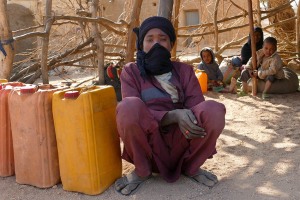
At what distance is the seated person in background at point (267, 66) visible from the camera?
5.73 meters

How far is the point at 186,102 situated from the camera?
8.54 ft

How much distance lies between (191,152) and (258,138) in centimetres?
144

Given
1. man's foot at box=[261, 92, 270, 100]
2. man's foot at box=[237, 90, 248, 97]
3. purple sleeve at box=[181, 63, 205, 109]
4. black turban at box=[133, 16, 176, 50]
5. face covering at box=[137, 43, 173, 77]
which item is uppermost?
black turban at box=[133, 16, 176, 50]

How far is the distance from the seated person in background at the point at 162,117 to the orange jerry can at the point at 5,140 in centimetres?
85

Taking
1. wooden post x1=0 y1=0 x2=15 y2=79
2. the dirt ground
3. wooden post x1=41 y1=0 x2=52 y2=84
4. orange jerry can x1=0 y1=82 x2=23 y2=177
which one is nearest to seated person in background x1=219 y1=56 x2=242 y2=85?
the dirt ground

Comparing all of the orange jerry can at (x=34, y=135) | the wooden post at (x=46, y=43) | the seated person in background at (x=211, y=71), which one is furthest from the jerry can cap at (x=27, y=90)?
the seated person in background at (x=211, y=71)

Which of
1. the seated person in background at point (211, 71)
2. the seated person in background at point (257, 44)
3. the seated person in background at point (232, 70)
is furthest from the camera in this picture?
the seated person in background at point (232, 70)

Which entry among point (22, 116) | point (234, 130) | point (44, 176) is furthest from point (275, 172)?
point (22, 116)

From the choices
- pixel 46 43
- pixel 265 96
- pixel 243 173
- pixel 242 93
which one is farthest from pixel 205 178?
pixel 242 93

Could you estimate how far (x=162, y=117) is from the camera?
238cm

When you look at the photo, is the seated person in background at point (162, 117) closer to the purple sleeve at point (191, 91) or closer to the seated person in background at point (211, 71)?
the purple sleeve at point (191, 91)

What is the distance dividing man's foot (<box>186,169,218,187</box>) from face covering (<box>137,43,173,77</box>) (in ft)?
2.46

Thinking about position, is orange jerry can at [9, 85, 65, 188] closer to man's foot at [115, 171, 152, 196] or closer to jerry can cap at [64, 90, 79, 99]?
jerry can cap at [64, 90, 79, 99]

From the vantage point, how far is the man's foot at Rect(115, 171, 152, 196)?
8.04 ft
